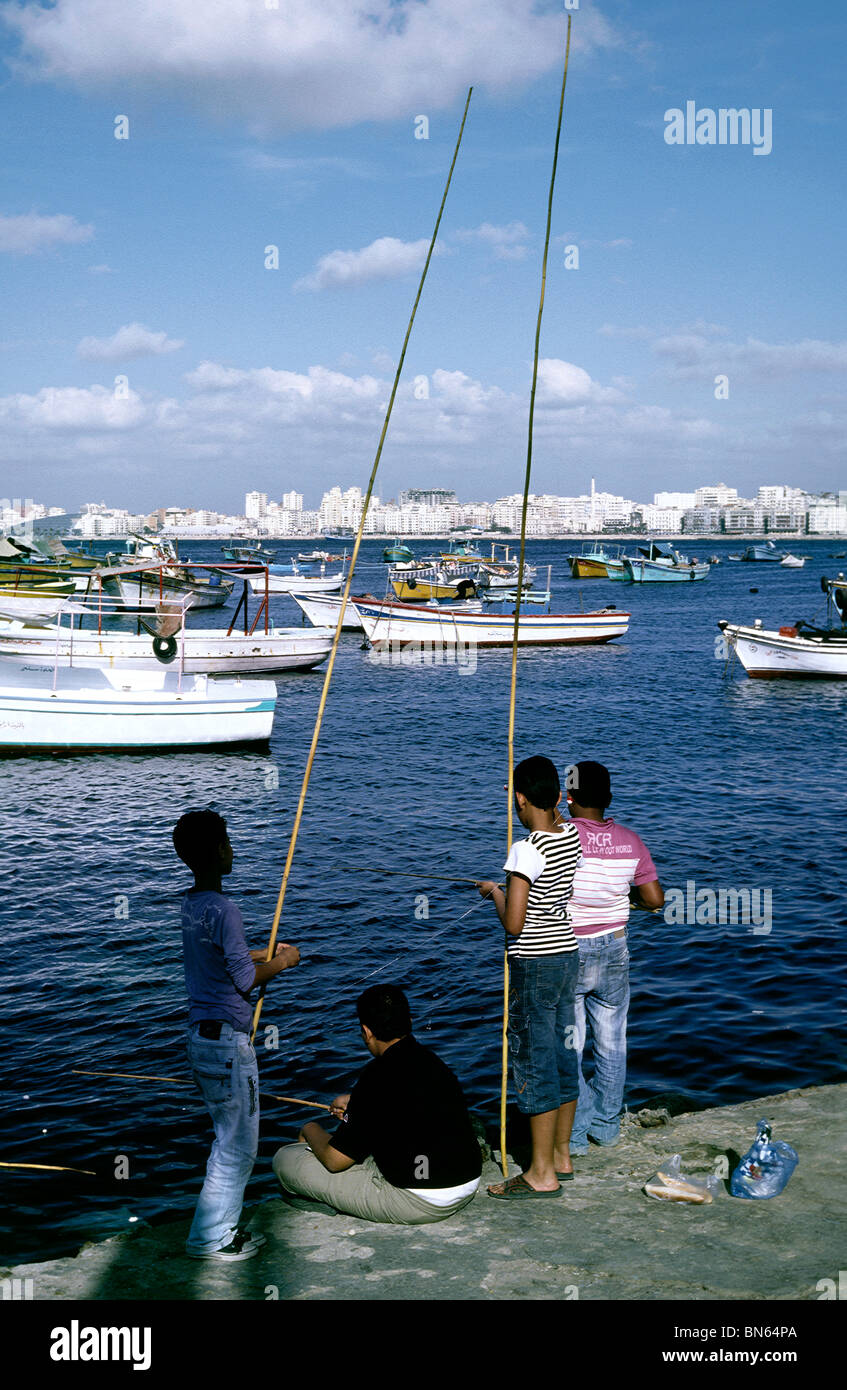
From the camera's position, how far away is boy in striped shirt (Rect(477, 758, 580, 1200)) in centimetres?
507

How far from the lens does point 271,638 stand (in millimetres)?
35875

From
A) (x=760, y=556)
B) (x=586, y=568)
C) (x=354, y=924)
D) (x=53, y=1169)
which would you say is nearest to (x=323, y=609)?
(x=354, y=924)

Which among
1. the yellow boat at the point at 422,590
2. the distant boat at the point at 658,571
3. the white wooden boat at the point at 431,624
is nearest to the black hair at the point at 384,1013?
the white wooden boat at the point at 431,624

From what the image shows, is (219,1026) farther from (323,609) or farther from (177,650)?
(323,609)

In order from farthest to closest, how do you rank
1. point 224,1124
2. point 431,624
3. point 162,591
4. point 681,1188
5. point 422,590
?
point 422,590 < point 162,591 < point 431,624 < point 681,1188 < point 224,1124

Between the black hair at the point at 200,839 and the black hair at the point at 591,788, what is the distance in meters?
1.91

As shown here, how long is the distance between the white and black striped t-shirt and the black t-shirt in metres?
0.79

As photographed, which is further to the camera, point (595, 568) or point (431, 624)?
point (595, 568)

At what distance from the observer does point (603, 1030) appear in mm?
5777

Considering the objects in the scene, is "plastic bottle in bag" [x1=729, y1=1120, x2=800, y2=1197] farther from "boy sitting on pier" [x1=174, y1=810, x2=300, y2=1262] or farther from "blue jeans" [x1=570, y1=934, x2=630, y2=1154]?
"boy sitting on pier" [x1=174, y1=810, x2=300, y2=1262]

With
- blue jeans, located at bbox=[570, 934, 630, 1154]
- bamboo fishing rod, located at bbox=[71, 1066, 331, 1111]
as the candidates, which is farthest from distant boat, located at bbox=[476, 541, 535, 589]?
blue jeans, located at bbox=[570, 934, 630, 1154]

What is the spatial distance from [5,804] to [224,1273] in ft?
51.0

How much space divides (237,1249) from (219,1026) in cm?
95

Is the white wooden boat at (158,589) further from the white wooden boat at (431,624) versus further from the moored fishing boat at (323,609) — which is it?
the white wooden boat at (431,624)
